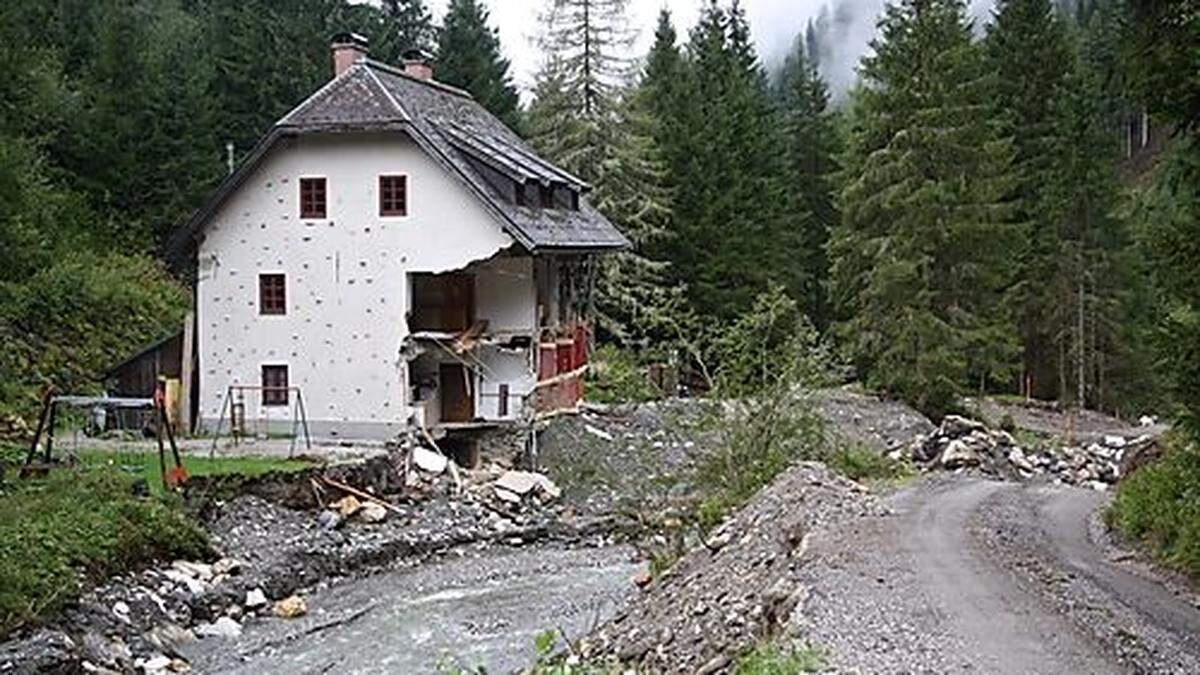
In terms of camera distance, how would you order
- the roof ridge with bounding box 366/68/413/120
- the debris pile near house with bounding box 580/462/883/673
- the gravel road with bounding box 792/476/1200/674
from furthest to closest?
the roof ridge with bounding box 366/68/413/120, the debris pile near house with bounding box 580/462/883/673, the gravel road with bounding box 792/476/1200/674

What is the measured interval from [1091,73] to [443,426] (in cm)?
3254

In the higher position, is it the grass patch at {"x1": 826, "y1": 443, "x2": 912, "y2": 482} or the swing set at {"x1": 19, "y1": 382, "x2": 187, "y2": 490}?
the swing set at {"x1": 19, "y1": 382, "x2": 187, "y2": 490}

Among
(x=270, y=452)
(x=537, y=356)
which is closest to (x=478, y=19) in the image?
(x=537, y=356)

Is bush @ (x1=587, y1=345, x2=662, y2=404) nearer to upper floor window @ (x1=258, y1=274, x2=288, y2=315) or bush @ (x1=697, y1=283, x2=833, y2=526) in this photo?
upper floor window @ (x1=258, y1=274, x2=288, y2=315)

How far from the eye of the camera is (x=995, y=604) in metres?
13.2

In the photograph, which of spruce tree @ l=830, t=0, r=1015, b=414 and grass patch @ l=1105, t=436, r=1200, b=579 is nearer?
grass patch @ l=1105, t=436, r=1200, b=579

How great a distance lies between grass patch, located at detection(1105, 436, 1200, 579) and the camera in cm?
1491

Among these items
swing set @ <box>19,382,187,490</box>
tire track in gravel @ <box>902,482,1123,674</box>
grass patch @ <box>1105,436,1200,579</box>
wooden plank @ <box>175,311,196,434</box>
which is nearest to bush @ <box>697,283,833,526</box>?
tire track in gravel @ <box>902,482,1123,674</box>

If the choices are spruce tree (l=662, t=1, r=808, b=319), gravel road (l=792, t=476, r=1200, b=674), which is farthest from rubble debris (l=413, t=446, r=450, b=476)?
spruce tree (l=662, t=1, r=808, b=319)

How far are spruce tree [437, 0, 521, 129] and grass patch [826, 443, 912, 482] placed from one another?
30.5 meters

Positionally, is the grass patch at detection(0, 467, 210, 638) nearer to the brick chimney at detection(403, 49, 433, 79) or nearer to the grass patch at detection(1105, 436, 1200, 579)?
the grass patch at detection(1105, 436, 1200, 579)

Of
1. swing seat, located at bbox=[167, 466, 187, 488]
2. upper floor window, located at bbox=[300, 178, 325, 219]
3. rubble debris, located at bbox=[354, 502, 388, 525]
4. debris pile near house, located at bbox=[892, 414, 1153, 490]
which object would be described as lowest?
rubble debris, located at bbox=[354, 502, 388, 525]

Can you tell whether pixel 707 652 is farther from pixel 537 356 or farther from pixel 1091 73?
pixel 1091 73

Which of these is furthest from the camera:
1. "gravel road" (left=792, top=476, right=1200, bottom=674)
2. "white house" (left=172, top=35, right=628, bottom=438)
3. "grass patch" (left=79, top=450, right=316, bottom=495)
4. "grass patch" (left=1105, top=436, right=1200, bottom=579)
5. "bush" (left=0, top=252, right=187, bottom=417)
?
"white house" (left=172, top=35, right=628, bottom=438)
